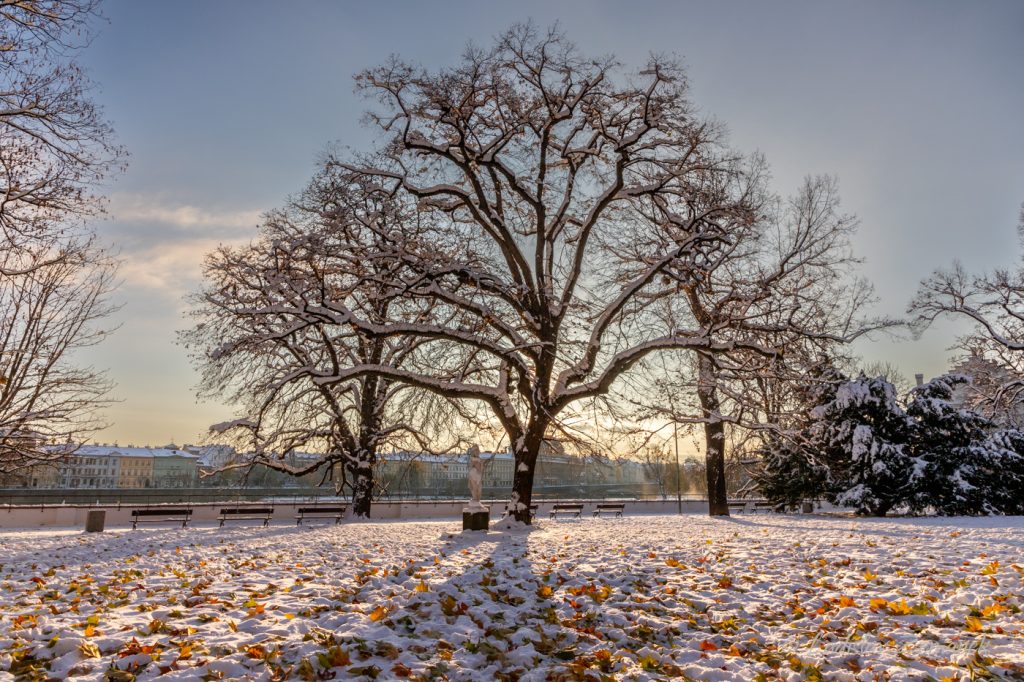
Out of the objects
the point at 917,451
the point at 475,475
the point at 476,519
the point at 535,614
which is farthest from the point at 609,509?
the point at 535,614

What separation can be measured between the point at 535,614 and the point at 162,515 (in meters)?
18.5

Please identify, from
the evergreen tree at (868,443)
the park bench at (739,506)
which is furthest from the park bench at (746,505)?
the evergreen tree at (868,443)

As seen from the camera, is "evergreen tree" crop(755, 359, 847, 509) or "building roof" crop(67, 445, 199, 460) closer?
"evergreen tree" crop(755, 359, 847, 509)

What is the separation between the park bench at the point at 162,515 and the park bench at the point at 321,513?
359 centimetres

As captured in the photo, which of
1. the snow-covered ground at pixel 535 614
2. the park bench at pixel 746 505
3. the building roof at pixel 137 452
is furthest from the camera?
the building roof at pixel 137 452

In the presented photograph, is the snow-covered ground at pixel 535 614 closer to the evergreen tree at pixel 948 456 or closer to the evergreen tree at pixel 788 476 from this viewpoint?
the evergreen tree at pixel 948 456

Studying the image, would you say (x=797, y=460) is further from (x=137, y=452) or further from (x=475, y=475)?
(x=137, y=452)

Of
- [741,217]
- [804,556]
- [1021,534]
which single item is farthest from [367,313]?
[1021,534]

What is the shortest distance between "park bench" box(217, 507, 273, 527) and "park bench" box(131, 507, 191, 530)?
1.11m

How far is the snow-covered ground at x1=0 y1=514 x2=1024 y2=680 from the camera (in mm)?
4664

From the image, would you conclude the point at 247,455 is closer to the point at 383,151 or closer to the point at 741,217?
the point at 383,151

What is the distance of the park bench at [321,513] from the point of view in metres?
21.1

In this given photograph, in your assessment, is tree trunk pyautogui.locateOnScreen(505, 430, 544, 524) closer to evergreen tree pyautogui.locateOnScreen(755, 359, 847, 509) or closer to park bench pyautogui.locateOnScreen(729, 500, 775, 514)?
evergreen tree pyautogui.locateOnScreen(755, 359, 847, 509)

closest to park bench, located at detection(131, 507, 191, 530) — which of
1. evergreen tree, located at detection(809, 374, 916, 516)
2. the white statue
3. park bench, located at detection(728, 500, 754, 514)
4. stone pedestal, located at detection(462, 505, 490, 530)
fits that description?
the white statue
